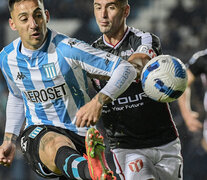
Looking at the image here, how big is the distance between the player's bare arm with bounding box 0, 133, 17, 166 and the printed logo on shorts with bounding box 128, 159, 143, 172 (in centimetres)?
92

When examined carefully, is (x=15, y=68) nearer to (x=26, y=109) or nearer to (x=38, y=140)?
(x=26, y=109)

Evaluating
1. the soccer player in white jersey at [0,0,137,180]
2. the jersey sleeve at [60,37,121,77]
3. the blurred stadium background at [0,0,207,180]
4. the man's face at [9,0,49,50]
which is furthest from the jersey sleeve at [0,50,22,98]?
the blurred stadium background at [0,0,207,180]

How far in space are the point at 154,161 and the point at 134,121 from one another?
1.20 feet

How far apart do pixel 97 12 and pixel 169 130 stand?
1.12 metres

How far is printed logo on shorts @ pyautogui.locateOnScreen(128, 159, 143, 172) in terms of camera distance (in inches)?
158

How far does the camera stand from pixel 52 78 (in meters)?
3.60

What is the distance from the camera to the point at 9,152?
3.80 m

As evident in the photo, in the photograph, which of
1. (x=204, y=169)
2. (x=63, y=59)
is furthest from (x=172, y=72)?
(x=204, y=169)

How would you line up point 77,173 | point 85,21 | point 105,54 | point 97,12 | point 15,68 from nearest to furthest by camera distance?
point 77,173
point 105,54
point 15,68
point 97,12
point 85,21

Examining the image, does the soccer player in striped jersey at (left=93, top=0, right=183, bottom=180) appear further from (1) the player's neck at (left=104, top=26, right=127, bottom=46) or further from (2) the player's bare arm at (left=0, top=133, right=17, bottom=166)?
(2) the player's bare arm at (left=0, top=133, right=17, bottom=166)

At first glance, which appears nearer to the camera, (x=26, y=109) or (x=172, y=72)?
(x=172, y=72)

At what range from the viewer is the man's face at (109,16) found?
4.02 m

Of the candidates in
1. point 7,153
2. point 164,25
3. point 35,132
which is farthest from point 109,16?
point 164,25

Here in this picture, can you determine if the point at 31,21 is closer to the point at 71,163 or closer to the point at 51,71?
the point at 51,71
